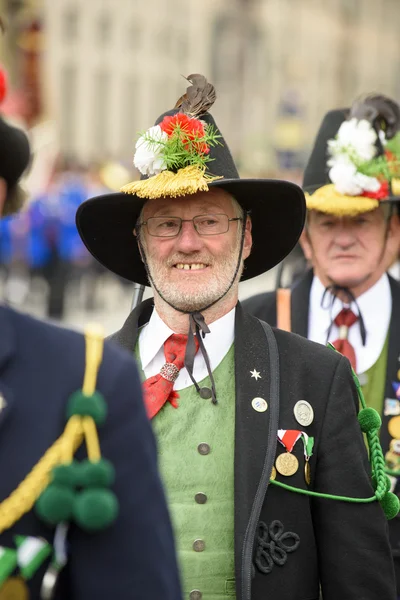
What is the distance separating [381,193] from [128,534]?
3.33m

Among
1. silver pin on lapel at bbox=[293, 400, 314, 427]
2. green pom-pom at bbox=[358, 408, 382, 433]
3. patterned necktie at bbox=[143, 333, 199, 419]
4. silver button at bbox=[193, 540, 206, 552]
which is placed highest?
patterned necktie at bbox=[143, 333, 199, 419]

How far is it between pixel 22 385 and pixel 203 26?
196ft

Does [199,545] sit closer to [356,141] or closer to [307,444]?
[307,444]

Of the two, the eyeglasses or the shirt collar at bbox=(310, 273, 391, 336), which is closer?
the eyeglasses

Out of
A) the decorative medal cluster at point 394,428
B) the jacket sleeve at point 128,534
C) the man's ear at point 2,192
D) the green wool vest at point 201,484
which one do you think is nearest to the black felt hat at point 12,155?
the man's ear at point 2,192

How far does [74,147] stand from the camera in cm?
4603

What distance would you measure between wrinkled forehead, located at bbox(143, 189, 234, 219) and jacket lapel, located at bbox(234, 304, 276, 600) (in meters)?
0.31

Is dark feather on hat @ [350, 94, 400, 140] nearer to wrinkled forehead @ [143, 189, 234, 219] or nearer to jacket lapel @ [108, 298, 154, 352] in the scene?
wrinkled forehead @ [143, 189, 234, 219]

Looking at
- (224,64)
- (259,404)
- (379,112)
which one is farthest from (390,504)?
(224,64)

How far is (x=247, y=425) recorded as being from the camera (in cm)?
366

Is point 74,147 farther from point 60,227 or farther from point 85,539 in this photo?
point 85,539

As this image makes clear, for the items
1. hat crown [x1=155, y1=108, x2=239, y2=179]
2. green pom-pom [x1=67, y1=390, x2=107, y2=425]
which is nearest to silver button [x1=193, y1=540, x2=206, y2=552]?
hat crown [x1=155, y1=108, x2=239, y2=179]

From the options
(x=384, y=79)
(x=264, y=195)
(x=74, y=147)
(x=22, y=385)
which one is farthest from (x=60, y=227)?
(x=384, y=79)

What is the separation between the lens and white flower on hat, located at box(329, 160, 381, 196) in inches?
209
